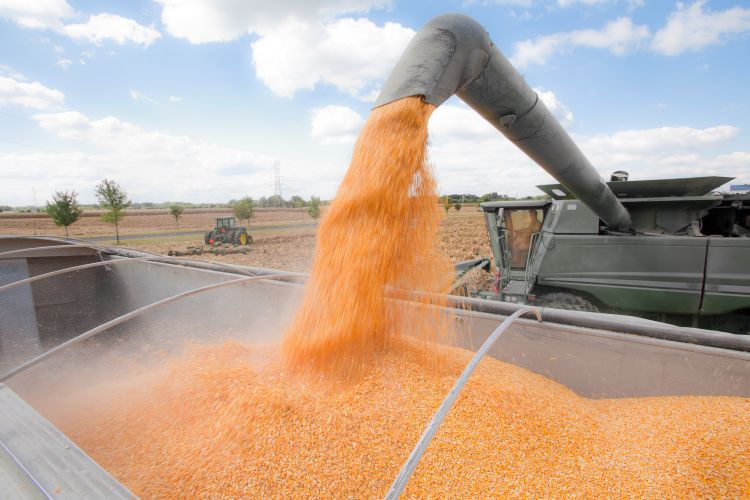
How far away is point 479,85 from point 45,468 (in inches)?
90.8

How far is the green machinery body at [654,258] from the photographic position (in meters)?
3.92

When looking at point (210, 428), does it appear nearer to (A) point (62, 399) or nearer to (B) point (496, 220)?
(A) point (62, 399)

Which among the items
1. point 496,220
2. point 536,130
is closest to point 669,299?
point 496,220

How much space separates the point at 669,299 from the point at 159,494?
4557mm

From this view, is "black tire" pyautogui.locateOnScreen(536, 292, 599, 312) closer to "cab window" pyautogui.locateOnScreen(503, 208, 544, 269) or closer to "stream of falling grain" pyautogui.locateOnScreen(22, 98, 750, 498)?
"cab window" pyautogui.locateOnScreen(503, 208, 544, 269)

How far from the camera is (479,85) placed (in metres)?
2.13

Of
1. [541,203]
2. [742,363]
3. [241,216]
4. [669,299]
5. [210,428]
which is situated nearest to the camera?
[210,428]

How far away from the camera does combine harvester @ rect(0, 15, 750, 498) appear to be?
1343 mm


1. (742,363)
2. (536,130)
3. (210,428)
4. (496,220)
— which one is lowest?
(210,428)

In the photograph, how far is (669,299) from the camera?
408 cm

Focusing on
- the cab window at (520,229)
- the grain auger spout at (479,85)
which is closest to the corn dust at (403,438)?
the grain auger spout at (479,85)

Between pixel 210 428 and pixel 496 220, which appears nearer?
pixel 210 428

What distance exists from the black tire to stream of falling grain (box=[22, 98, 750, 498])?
230cm

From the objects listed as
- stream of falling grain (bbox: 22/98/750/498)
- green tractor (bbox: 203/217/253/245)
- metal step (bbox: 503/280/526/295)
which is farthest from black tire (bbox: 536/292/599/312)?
green tractor (bbox: 203/217/253/245)
